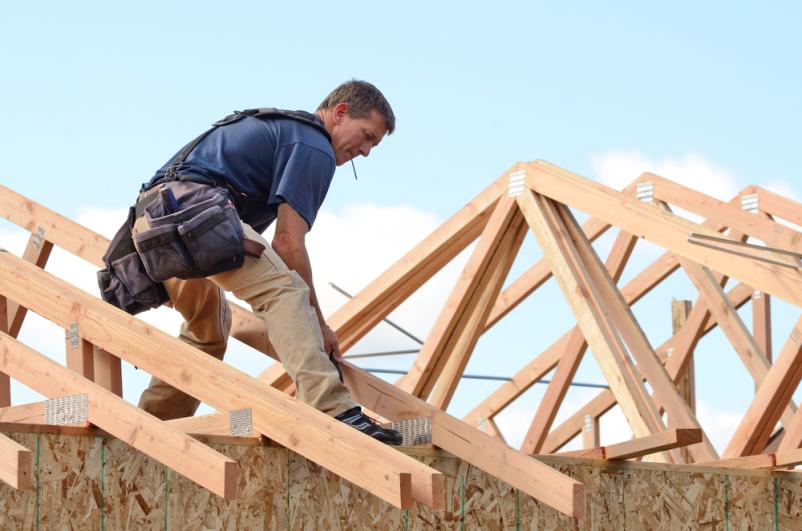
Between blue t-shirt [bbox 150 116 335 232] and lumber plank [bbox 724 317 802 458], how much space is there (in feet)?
10.2

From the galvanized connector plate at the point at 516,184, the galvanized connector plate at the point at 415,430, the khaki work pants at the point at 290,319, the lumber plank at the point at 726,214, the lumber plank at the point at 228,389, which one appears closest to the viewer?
the lumber plank at the point at 228,389

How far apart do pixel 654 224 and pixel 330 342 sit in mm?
2764

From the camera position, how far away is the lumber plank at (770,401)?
6.83 meters

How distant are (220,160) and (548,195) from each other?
11.4 ft

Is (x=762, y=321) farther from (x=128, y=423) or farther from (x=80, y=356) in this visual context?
(x=128, y=423)

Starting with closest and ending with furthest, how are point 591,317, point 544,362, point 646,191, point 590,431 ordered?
point 591,317, point 646,191, point 544,362, point 590,431

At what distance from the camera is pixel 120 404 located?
13.6 feet

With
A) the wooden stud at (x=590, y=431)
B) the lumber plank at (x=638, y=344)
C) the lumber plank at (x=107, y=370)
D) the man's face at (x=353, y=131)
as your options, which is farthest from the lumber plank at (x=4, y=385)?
the wooden stud at (x=590, y=431)

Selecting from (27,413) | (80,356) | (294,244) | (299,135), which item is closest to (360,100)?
(299,135)

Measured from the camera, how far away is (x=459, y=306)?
805 centimetres

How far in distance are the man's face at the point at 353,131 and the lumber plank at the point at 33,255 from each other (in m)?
2.32

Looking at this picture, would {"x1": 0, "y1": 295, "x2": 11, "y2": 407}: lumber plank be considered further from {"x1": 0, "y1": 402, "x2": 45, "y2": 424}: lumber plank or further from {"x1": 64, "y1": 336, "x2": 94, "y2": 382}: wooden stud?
{"x1": 64, "y1": 336, "x2": 94, "y2": 382}: wooden stud

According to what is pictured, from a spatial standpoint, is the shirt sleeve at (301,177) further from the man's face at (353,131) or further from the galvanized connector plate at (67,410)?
the galvanized connector plate at (67,410)

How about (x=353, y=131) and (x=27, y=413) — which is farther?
(x=353, y=131)
